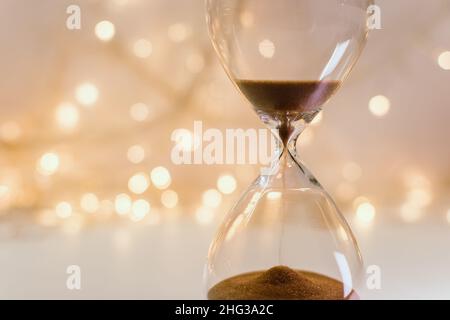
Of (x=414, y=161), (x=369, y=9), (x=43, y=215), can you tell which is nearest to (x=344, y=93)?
(x=414, y=161)

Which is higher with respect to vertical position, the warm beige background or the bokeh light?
the bokeh light

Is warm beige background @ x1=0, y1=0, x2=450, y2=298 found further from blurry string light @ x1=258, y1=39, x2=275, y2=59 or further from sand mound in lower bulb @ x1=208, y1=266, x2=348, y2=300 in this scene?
blurry string light @ x1=258, y1=39, x2=275, y2=59

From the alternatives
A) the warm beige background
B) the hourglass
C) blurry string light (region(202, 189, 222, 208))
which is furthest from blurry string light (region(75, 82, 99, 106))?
the hourglass

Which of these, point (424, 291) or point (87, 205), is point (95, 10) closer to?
point (87, 205)

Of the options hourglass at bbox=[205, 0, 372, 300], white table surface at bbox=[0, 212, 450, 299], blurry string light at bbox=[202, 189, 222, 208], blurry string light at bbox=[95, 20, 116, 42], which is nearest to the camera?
hourglass at bbox=[205, 0, 372, 300]

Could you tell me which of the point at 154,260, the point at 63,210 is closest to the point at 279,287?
the point at 154,260

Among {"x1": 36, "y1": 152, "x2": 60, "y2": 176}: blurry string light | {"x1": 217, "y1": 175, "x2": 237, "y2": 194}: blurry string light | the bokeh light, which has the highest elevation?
the bokeh light
